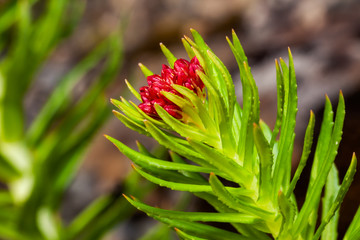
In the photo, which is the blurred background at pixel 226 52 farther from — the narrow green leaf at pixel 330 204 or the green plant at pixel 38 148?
the narrow green leaf at pixel 330 204

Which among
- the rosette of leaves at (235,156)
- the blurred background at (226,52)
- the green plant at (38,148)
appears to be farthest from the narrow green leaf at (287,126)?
the blurred background at (226,52)

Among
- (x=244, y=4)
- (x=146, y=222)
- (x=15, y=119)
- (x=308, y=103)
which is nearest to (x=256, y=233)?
(x=15, y=119)

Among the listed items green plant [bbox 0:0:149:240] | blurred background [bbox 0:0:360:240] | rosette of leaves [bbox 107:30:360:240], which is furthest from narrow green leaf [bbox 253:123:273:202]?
blurred background [bbox 0:0:360:240]

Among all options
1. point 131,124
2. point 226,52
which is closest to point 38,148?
point 131,124

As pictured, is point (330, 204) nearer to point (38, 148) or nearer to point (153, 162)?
point (153, 162)

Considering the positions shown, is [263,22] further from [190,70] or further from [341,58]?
[190,70]
